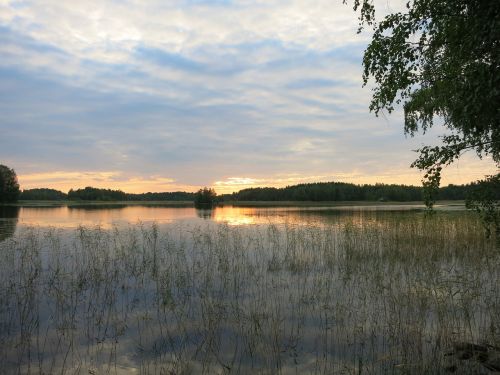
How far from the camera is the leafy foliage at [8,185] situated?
88.6 metres

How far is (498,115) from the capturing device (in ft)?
18.7

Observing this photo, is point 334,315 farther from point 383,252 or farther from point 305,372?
point 383,252

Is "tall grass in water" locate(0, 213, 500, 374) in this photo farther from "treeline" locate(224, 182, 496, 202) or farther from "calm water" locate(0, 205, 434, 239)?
"treeline" locate(224, 182, 496, 202)

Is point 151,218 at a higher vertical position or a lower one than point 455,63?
lower

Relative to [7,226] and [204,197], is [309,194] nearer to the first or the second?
[204,197]

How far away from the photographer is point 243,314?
9.02 metres

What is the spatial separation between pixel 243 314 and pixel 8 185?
99792 millimetres

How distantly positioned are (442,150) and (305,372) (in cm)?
466

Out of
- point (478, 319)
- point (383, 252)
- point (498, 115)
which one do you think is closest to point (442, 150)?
point (498, 115)

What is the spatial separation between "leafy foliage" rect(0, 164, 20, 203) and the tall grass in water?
288 feet

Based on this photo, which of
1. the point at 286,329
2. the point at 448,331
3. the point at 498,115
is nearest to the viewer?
the point at 498,115

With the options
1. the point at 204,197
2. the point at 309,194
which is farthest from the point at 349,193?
the point at 204,197

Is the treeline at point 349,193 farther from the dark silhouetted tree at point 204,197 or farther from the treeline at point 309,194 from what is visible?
the dark silhouetted tree at point 204,197

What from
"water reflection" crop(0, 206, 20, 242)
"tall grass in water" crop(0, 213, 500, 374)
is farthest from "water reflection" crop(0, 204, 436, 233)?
"tall grass in water" crop(0, 213, 500, 374)
